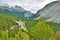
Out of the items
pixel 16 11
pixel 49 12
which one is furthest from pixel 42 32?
pixel 16 11

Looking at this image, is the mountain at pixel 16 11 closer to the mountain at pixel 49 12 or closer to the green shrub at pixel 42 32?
the mountain at pixel 49 12

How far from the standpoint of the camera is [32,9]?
4962cm

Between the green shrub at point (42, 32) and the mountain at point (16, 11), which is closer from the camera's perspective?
the green shrub at point (42, 32)

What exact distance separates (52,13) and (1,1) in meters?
10.1

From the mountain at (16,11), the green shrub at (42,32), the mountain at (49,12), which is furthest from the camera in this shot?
the mountain at (16,11)

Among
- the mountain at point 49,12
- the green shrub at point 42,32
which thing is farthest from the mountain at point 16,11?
the green shrub at point 42,32

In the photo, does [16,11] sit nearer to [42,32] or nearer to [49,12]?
[49,12]

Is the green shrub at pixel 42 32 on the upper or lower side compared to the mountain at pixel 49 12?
lower

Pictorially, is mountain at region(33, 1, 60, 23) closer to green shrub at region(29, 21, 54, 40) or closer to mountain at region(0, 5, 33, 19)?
mountain at region(0, 5, 33, 19)

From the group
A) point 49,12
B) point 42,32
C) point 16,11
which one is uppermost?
point 16,11

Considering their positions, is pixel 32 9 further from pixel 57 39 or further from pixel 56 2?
pixel 57 39

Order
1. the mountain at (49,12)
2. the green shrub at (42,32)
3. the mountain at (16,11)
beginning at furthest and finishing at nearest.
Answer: the mountain at (16,11)
the mountain at (49,12)
the green shrub at (42,32)

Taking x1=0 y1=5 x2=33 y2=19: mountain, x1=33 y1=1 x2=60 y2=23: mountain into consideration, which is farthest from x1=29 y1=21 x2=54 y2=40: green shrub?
x1=0 y1=5 x2=33 y2=19: mountain

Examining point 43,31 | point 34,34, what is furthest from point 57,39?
point 34,34
